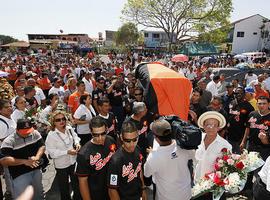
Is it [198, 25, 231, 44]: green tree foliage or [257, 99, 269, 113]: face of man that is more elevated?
[198, 25, 231, 44]: green tree foliage

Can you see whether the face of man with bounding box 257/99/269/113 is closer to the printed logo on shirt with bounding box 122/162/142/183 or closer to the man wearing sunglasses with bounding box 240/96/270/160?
the man wearing sunglasses with bounding box 240/96/270/160

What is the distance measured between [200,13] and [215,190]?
95.7ft

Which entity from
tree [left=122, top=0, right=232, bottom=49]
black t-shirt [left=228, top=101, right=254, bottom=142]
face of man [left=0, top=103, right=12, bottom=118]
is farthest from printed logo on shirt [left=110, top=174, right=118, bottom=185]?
tree [left=122, top=0, right=232, bottom=49]

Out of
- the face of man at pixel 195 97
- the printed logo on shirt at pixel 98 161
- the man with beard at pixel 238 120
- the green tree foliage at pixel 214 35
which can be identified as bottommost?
the man with beard at pixel 238 120

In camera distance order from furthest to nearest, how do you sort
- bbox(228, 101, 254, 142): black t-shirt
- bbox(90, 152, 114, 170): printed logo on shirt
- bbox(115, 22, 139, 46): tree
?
bbox(115, 22, 139, 46): tree → bbox(228, 101, 254, 142): black t-shirt → bbox(90, 152, 114, 170): printed logo on shirt

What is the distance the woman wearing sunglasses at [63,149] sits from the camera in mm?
3787

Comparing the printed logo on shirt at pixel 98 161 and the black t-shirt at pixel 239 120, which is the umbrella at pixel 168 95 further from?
the printed logo on shirt at pixel 98 161

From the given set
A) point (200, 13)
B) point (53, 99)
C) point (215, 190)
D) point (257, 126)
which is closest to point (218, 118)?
point (215, 190)

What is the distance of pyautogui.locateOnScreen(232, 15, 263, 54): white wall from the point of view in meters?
44.4

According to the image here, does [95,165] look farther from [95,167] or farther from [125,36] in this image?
[125,36]

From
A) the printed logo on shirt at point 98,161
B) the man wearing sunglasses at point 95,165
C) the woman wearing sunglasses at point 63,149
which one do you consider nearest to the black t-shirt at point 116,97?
the woman wearing sunglasses at point 63,149

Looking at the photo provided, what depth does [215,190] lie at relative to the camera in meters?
2.76

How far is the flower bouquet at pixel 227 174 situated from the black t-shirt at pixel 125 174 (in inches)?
26.3

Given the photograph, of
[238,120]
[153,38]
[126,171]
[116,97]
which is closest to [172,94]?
[238,120]
